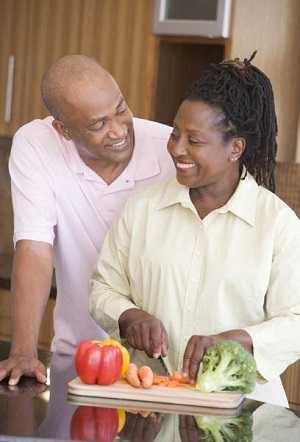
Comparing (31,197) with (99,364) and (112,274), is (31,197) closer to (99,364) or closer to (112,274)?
(112,274)

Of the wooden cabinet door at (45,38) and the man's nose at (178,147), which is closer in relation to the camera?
the man's nose at (178,147)

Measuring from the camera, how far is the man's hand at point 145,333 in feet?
7.18

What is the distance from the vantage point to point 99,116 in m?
2.52

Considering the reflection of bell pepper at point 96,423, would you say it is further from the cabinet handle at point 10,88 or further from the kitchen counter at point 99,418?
the cabinet handle at point 10,88

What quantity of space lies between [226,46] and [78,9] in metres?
0.85

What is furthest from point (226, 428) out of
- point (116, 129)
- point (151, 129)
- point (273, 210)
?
point (151, 129)

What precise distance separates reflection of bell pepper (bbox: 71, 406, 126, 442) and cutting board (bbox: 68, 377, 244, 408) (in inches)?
2.7

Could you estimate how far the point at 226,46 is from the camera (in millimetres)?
4598

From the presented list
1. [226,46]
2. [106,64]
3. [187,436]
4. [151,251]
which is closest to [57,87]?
[151,251]

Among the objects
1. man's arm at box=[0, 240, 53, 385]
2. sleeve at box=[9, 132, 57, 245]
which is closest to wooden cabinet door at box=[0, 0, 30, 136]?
sleeve at box=[9, 132, 57, 245]

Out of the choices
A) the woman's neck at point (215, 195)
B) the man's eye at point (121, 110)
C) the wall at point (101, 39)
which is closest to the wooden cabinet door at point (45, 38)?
the wall at point (101, 39)

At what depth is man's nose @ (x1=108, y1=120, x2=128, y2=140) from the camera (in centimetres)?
252

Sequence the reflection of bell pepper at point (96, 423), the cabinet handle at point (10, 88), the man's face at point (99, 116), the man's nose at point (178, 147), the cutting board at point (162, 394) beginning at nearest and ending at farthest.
Answer: the reflection of bell pepper at point (96, 423), the cutting board at point (162, 394), the man's nose at point (178, 147), the man's face at point (99, 116), the cabinet handle at point (10, 88)

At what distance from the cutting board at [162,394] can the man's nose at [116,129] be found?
65 centimetres
